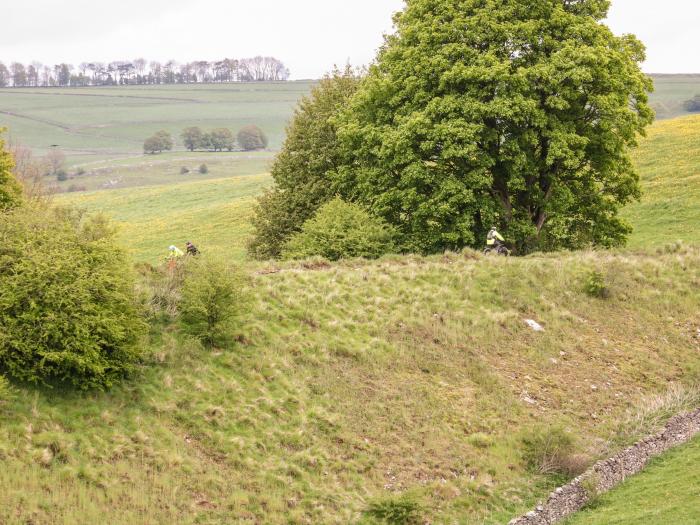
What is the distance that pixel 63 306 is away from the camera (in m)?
15.7

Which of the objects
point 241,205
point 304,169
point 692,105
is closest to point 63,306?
point 304,169

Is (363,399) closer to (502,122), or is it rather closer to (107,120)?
(502,122)

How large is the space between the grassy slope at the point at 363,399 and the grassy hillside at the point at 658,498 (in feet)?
6.28

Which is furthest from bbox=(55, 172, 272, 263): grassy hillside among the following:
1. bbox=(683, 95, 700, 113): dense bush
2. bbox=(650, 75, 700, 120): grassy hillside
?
bbox=(683, 95, 700, 113): dense bush

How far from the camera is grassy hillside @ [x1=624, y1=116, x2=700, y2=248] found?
142 feet

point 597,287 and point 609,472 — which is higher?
point 597,287

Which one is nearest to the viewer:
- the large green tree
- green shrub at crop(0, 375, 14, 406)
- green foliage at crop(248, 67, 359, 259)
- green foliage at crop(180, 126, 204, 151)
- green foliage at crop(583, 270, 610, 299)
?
green shrub at crop(0, 375, 14, 406)

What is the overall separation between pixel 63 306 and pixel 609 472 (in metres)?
13.5

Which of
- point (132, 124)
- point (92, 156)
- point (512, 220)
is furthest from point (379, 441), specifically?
point (132, 124)

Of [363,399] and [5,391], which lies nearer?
[5,391]

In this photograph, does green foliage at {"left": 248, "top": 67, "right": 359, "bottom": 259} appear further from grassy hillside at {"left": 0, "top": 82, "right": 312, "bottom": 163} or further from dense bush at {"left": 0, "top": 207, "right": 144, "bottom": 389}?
grassy hillside at {"left": 0, "top": 82, "right": 312, "bottom": 163}

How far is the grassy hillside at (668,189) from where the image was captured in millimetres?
43250

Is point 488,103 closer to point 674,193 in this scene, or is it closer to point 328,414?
point 328,414

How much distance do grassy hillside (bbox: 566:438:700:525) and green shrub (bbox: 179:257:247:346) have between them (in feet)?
32.8
